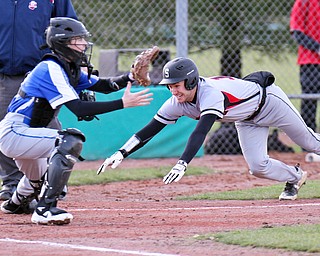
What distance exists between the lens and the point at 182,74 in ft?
22.9

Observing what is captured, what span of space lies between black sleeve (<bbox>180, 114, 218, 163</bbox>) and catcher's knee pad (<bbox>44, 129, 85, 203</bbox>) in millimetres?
864

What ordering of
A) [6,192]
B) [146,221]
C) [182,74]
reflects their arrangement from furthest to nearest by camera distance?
[6,192] < [182,74] < [146,221]

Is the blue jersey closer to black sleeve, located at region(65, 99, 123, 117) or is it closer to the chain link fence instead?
black sleeve, located at region(65, 99, 123, 117)

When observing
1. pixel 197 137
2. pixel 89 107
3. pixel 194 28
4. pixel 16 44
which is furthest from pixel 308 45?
pixel 89 107

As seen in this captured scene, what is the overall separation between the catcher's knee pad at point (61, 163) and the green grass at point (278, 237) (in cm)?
121

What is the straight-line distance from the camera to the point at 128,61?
44.5 ft

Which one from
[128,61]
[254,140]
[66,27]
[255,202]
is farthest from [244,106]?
[128,61]

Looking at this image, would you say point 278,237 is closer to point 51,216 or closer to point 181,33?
point 51,216

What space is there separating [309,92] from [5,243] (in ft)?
24.6

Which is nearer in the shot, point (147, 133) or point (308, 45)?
point (147, 133)

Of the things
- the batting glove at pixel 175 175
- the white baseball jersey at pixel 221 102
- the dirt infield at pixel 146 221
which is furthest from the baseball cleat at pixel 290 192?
the batting glove at pixel 175 175

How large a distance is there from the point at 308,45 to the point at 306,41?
0.33 ft

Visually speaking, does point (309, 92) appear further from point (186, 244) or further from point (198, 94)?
point (186, 244)

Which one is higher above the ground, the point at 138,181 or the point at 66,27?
the point at 66,27
